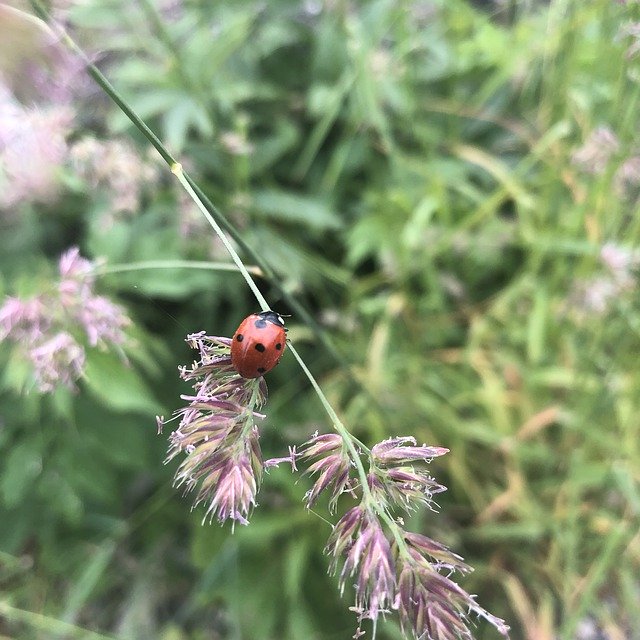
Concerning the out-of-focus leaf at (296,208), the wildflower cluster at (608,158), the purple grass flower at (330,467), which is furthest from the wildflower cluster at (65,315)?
the wildflower cluster at (608,158)

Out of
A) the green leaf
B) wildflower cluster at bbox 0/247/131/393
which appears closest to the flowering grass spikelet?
wildflower cluster at bbox 0/247/131/393

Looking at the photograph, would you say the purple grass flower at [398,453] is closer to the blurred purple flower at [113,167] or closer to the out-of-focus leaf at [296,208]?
the blurred purple flower at [113,167]

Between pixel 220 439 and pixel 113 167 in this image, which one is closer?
pixel 220 439

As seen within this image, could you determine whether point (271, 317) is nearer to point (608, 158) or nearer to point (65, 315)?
point (65, 315)

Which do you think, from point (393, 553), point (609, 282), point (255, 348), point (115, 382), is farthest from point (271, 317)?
point (609, 282)

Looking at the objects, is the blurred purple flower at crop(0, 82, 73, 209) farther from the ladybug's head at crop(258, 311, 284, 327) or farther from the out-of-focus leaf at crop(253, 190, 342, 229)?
the ladybug's head at crop(258, 311, 284, 327)

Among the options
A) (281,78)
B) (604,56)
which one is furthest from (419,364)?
(281,78)
